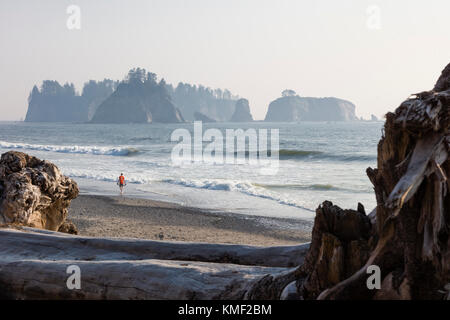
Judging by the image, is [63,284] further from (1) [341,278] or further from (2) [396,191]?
(2) [396,191]

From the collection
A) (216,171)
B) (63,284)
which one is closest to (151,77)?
(216,171)

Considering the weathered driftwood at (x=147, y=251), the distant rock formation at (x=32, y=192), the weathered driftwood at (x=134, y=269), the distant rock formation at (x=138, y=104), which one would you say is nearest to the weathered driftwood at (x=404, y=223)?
the weathered driftwood at (x=134, y=269)

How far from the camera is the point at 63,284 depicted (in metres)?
3.48

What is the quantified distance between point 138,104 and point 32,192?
186 metres

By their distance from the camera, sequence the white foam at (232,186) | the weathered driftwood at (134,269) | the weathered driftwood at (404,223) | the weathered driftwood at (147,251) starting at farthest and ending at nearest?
the white foam at (232,186) → the weathered driftwood at (147,251) → the weathered driftwood at (134,269) → the weathered driftwood at (404,223)

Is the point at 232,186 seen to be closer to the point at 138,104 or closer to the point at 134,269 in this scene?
the point at 134,269

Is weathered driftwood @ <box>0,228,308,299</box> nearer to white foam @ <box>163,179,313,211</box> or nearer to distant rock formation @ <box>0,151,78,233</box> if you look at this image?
distant rock formation @ <box>0,151,78,233</box>

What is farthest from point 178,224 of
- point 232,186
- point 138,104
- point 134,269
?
point 138,104

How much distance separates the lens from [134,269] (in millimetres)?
3395

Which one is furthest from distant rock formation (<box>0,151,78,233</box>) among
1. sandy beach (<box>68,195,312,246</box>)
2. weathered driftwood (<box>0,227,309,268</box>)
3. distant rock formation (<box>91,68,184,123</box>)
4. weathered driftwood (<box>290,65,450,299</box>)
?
distant rock formation (<box>91,68,184,123</box>)

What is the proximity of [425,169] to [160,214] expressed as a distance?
406 inches

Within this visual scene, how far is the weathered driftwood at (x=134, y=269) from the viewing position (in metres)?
3.17

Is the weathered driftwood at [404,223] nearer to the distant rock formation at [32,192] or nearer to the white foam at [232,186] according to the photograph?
the distant rock formation at [32,192]
